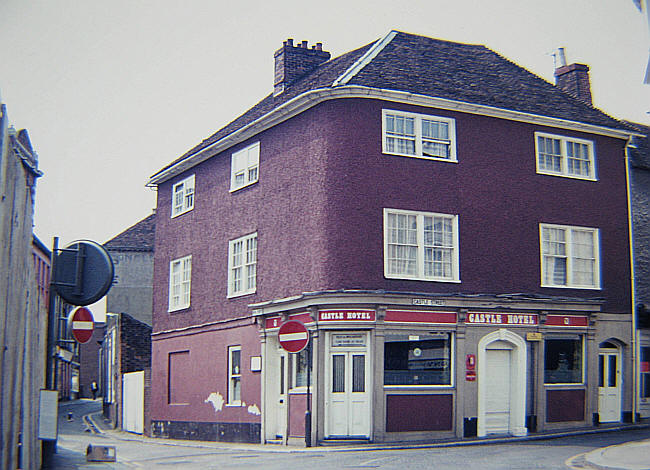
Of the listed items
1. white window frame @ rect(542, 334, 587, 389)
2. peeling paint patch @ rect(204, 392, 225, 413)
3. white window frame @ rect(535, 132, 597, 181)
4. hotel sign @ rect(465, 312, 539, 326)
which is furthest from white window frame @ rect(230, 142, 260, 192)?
white window frame @ rect(542, 334, 587, 389)

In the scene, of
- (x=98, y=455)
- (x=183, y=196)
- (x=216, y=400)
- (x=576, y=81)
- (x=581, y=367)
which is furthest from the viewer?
(x=183, y=196)

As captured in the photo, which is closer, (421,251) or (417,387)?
(417,387)

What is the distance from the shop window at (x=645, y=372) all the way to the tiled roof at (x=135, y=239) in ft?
92.8

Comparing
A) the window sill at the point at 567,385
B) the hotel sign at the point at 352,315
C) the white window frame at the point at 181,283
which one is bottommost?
the window sill at the point at 567,385

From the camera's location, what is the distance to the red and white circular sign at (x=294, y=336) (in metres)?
21.6

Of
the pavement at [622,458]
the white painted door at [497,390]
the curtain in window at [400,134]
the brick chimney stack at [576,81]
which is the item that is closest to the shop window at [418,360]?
the white painted door at [497,390]

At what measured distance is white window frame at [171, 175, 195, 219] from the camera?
32438 millimetres

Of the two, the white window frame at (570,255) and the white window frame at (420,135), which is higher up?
the white window frame at (420,135)

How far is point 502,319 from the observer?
24.7 m

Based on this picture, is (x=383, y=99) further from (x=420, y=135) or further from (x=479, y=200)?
(x=479, y=200)

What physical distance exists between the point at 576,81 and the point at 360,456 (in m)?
17.9

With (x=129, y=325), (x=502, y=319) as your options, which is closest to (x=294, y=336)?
(x=502, y=319)

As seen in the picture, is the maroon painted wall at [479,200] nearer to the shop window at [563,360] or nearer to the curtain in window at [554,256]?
the curtain in window at [554,256]

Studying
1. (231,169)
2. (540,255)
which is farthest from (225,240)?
(540,255)
